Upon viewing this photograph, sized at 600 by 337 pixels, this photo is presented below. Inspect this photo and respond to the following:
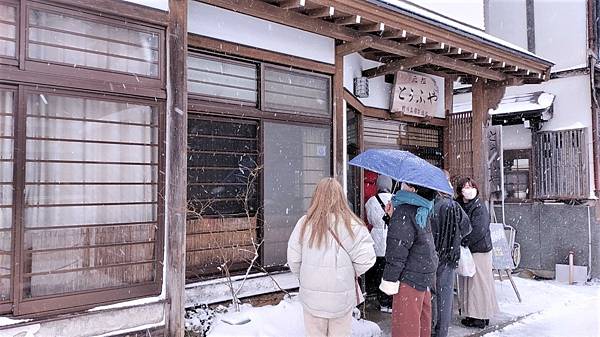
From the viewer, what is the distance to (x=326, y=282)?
4078mm

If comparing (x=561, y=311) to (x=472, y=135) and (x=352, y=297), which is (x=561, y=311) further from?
(x=352, y=297)

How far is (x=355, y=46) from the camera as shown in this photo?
700 centimetres

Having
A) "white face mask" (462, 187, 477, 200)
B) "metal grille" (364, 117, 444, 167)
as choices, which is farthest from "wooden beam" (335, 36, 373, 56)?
"white face mask" (462, 187, 477, 200)

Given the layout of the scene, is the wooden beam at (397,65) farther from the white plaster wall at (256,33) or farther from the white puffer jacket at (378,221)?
the white puffer jacket at (378,221)

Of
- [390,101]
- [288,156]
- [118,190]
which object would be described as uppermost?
[390,101]

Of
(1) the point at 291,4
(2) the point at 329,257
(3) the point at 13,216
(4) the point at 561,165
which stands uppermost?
(1) the point at 291,4

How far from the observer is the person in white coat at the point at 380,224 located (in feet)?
24.0

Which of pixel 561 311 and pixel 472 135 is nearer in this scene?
pixel 561 311

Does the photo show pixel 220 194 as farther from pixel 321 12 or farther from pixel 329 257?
pixel 321 12

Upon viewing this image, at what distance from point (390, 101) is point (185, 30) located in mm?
4919

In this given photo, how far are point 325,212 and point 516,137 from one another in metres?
9.70

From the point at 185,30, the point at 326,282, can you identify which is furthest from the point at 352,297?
the point at 185,30

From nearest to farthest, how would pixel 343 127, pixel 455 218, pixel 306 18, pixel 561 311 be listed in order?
pixel 455 218 < pixel 306 18 < pixel 343 127 < pixel 561 311

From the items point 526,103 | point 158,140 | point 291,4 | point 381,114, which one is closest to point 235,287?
point 158,140
